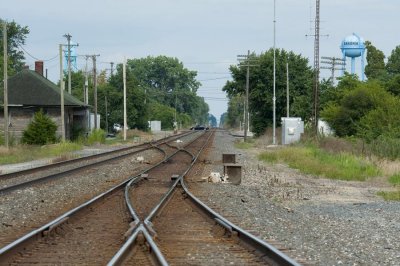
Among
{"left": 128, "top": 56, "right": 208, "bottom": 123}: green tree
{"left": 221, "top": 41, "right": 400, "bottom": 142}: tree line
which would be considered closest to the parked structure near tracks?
{"left": 221, "top": 41, "right": 400, "bottom": 142}: tree line

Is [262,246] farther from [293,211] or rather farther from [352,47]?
[352,47]

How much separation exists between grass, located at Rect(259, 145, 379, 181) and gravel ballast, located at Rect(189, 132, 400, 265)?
231cm

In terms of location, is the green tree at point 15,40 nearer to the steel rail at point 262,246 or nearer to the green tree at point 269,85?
the green tree at point 269,85

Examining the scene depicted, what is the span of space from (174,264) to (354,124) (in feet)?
139

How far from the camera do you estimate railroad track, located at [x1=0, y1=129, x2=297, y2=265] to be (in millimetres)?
8352

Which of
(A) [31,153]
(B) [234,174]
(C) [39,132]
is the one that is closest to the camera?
(B) [234,174]

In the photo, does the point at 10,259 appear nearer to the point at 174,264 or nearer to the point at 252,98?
the point at 174,264

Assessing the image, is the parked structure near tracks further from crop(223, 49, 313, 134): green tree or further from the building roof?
crop(223, 49, 313, 134): green tree

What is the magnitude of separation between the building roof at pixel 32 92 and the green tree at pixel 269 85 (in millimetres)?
24634

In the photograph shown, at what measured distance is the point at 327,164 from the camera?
3052 cm

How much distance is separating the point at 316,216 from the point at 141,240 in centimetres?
546

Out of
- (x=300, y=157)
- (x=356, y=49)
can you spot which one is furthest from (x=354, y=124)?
(x=356, y=49)

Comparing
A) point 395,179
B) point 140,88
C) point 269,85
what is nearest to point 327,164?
point 395,179

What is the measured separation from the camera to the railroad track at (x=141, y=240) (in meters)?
8.35
